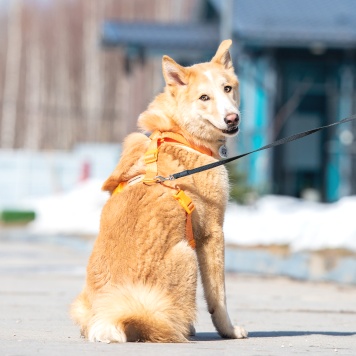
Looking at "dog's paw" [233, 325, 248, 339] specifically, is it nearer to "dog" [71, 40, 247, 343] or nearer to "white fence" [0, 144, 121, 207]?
"dog" [71, 40, 247, 343]

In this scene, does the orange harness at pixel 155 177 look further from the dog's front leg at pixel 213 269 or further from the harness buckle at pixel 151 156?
the dog's front leg at pixel 213 269

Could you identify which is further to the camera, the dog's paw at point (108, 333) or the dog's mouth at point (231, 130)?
the dog's mouth at point (231, 130)

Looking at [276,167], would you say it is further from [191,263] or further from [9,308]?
[191,263]

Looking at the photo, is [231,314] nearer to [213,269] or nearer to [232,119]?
[213,269]

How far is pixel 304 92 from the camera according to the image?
28.3 meters

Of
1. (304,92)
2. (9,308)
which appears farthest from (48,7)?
(9,308)

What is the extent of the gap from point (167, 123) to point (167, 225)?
0.88 m

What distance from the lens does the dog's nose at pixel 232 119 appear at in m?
7.39

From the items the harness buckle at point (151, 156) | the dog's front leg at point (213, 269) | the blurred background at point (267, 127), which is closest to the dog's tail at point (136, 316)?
the dog's front leg at point (213, 269)

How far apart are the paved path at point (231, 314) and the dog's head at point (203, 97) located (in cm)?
141

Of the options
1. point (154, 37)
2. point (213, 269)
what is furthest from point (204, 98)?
point (154, 37)

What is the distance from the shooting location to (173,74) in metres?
7.71

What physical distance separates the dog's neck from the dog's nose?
1.04ft

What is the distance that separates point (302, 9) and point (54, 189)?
1715cm
